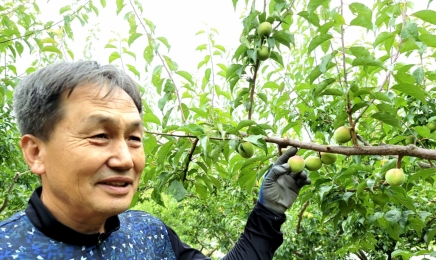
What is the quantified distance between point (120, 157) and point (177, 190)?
675 millimetres

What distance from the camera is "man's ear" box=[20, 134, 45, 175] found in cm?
104

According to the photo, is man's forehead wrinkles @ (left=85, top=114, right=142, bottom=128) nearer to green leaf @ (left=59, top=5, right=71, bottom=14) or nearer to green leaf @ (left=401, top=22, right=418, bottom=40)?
green leaf @ (left=401, top=22, right=418, bottom=40)

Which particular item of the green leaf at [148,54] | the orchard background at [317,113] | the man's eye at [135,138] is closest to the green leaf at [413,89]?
the orchard background at [317,113]

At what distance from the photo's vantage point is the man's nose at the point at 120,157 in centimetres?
101

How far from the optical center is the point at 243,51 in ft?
5.04

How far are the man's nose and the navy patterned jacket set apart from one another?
0.69 ft

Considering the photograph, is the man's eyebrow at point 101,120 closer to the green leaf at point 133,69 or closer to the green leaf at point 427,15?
the green leaf at point 133,69

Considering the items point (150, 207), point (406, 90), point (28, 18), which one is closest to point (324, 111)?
point (406, 90)

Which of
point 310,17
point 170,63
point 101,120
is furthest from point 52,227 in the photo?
point 310,17

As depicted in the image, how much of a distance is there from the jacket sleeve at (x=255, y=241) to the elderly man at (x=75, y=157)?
1.09ft

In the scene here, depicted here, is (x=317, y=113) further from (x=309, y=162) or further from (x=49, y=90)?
(x=49, y=90)

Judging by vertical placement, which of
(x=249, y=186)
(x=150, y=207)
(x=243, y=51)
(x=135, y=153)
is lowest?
(x=150, y=207)

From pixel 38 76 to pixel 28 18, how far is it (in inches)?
72.7

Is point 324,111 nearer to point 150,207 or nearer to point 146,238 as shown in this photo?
point 146,238
